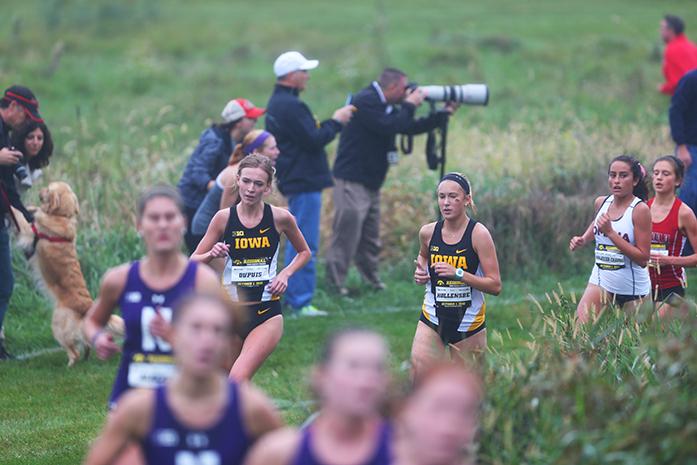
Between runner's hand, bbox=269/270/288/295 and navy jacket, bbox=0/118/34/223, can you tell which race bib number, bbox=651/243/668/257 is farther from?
navy jacket, bbox=0/118/34/223

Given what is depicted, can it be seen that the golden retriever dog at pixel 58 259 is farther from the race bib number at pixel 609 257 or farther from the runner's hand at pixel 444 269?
the race bib number at pixel 609 257

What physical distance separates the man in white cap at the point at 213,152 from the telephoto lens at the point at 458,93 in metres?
1.97

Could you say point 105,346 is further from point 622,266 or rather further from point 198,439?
point 622,266

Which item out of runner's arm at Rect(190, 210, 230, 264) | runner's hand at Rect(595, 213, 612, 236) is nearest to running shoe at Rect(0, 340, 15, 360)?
runner's arm at Rect(190, 210, 230, 264)

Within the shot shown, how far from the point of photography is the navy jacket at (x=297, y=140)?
11031mm

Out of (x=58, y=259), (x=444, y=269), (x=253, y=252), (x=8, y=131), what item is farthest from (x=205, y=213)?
(x=444, y=269)

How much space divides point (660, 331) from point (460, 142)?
843 cm

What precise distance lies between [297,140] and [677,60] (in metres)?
5.25

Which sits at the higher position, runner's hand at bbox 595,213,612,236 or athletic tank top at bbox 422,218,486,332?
runner's hand at bbox 595,213,612,236

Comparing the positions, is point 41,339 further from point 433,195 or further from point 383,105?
point 433,195

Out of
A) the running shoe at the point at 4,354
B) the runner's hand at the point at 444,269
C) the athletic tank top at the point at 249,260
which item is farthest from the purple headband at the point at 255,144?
the running shoe at the point at 4,354

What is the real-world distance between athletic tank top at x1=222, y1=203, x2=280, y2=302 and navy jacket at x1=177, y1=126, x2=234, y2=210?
8.71ft

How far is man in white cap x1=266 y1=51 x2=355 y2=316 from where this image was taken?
11031mm

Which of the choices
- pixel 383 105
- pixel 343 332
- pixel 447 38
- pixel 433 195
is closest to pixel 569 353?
pixel 343 332
